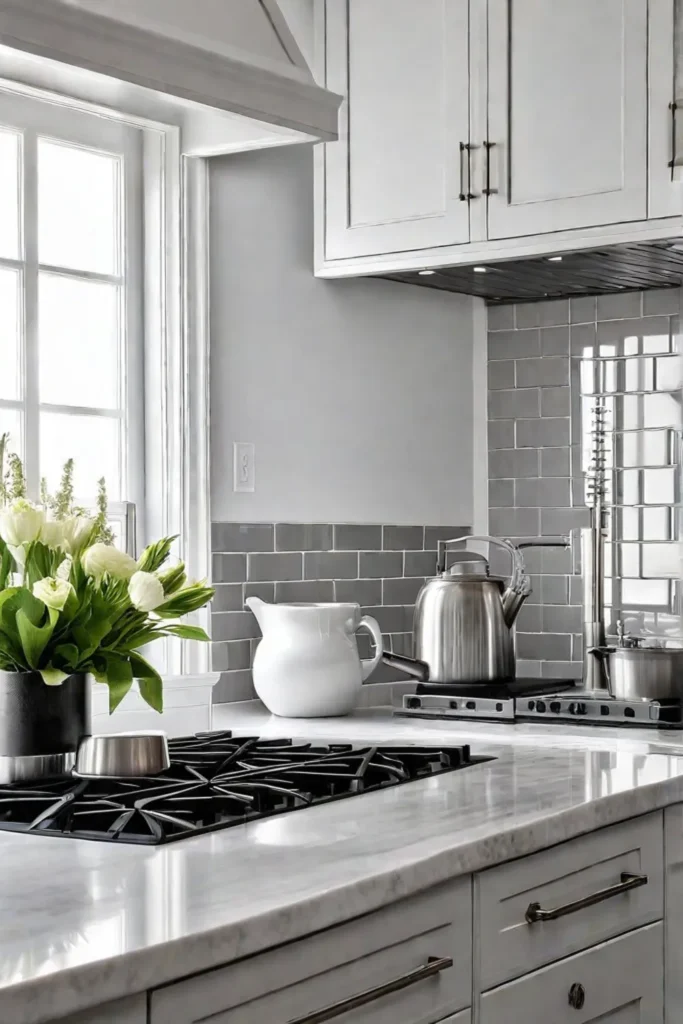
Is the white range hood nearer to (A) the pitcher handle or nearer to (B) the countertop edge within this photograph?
(A) the pitcher handle

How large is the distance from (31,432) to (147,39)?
88cm

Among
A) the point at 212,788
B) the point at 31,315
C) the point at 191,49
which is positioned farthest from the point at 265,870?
the point at 31,315

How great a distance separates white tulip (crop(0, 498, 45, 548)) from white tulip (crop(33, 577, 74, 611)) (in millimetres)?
100

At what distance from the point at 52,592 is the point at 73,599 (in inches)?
2.4

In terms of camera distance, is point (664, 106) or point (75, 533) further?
point (664, 106)

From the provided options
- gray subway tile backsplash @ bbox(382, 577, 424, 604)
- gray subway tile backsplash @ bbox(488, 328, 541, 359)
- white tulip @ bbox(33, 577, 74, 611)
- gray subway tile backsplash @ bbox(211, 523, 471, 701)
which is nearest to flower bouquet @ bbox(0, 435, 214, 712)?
white tulip @ bbox(33, 577, 74, 611)

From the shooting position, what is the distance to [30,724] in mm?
1918

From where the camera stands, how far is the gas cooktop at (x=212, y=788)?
1.67 meters

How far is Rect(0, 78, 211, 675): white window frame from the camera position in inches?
114

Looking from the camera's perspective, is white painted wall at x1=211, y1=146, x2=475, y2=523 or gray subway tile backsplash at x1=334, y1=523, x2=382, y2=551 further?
gray subway tile backsplash at x1=334, y1=523, x2=382, y2=551

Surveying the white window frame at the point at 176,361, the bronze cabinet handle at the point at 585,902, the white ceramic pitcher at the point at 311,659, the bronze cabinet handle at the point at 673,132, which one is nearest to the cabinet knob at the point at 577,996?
the bronze cabinet handle at the point at 585,902

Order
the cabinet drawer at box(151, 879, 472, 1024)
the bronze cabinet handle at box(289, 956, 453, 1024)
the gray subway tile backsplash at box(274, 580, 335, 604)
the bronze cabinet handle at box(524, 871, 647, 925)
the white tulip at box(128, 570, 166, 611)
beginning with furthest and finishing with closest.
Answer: the gray subway tile backsplash at box(274, 580, 335, 604), the white tulip at box(128, 570, 166, 611), the bronze cabinet handle at box(524, 871, 647, 925), the bronze cabinet handle at box(289, 956, 453, 1024), the cabinet drawer at box(151, 879, 472, 1024)

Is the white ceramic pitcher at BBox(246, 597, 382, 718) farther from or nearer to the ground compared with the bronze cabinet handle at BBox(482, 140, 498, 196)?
nearer to the ground

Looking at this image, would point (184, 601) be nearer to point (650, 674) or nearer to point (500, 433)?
point (650, 674)
